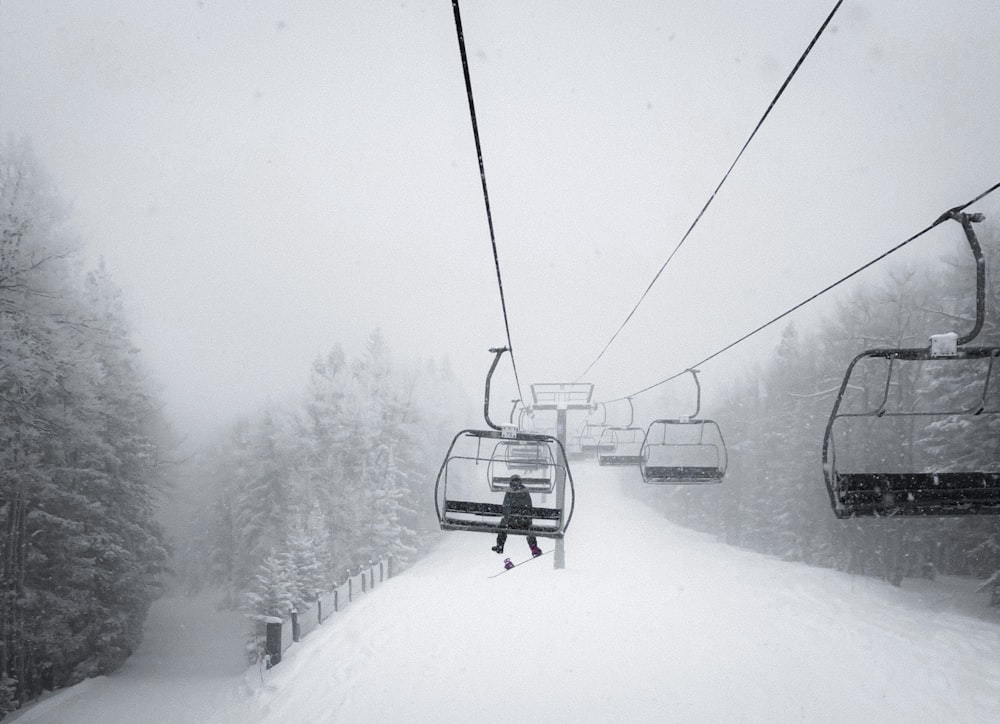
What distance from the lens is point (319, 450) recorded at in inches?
1314

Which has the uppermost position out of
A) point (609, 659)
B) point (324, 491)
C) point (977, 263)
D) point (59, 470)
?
point (977, 263)

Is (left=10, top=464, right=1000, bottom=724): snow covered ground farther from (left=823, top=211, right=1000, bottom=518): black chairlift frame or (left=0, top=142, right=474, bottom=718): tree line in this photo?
(left=823, top=211, right=1000, bottom=518): black chairlift frame

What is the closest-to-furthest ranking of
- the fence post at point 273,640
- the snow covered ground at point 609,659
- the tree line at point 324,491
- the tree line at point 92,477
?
the snow covered ground at point 609,659
the tree line at point 92,477
the fence post at point 273,640
the tree line at point 324,491

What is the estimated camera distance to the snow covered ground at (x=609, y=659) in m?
10.5

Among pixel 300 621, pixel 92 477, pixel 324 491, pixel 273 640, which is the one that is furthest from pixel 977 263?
pixel 324 491

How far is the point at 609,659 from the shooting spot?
12422mm

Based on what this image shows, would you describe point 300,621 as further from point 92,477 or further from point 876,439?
point 876,439

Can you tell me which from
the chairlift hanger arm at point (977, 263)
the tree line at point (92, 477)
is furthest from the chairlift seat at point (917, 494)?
the tree line at point (92, 477)

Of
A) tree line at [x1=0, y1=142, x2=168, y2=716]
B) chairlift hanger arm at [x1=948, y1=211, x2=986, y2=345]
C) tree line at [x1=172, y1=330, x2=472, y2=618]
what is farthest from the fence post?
chairlift hanger arm at [x1=948, y1=211, x2=986, y2=345]

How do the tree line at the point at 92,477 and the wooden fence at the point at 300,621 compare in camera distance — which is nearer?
the tree line at the point at 92,477

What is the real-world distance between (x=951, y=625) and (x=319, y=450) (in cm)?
3111

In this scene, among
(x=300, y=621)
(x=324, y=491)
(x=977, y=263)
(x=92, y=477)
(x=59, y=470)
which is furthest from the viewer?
(x=324, y=491)

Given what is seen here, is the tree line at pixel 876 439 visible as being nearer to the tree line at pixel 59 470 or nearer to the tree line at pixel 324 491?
the tree line at pixel 59 470

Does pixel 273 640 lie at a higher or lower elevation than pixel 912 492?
lower
